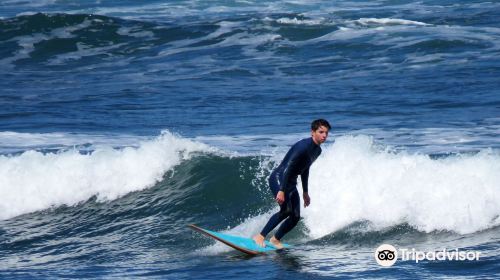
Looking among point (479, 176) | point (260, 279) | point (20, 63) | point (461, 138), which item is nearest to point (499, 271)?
point (260, 279)

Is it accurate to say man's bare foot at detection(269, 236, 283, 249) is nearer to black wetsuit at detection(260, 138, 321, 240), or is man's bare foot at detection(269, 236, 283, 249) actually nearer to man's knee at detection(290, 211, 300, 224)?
black wetsuit at detection(260, 138, 321, 240)

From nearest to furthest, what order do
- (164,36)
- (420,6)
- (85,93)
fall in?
(85,93) → (164,36) → (420,6)

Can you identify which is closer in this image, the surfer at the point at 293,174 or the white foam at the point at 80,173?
the surfer at the point at 293,174

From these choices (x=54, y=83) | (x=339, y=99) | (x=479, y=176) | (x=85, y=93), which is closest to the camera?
(x=479, y=176)

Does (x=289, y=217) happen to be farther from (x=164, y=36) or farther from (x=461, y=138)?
(x=164, y=36)

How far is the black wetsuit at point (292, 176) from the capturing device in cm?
990

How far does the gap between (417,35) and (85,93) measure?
35.0 feet

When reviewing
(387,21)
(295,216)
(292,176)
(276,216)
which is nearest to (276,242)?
(276,216)

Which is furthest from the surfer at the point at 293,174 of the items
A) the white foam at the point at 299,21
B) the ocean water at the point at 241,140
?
the white foam at the point at 299,21

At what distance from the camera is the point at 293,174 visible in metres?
9.95

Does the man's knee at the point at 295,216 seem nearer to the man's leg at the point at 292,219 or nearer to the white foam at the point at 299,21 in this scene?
the man's leg at the point at 292,219

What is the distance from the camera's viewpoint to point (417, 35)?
28344mm

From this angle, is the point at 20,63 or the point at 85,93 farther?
the point at 20,63

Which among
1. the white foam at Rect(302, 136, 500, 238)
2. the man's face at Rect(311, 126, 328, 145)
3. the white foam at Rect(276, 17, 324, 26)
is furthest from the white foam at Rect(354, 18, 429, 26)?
the man's face at Rect(311, 126, 328, 145)
